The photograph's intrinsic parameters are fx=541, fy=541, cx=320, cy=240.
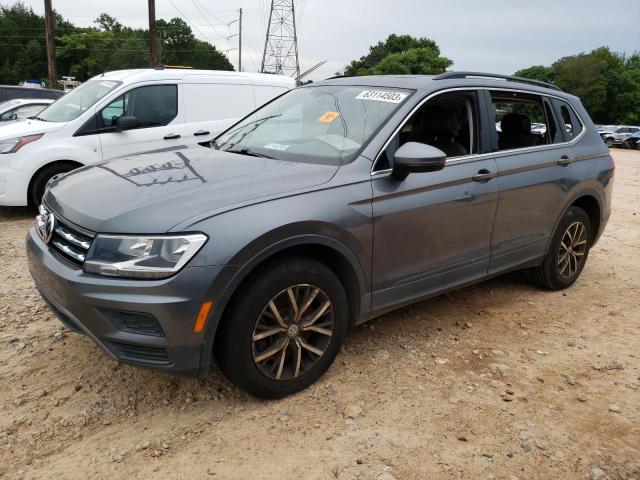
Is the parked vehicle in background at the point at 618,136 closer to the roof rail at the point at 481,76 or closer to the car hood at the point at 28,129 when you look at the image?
the roof rail at the point at 481,76

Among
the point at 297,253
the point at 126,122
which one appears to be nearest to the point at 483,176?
the point at 297,253

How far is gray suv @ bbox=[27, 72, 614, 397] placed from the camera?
2.46 meters

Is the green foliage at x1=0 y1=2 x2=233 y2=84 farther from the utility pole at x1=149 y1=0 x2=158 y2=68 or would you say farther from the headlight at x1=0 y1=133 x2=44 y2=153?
the headlight at x1=0 y1=133 x2=44 y2=153

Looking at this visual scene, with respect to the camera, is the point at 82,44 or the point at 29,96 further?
the point at 82,44

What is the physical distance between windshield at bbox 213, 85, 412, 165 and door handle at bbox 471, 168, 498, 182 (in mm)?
719

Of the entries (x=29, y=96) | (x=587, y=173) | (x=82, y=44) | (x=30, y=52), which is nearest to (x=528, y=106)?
(x=587, y=173)

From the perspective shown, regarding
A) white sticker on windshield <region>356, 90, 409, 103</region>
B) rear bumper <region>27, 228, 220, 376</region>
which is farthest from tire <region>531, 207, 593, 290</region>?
rear bumper <region>27, 228, 220, 376</region>

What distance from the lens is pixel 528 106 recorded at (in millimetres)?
4414

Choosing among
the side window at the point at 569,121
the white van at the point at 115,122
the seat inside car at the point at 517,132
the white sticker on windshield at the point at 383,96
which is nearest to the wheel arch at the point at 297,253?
the white sticker on windshield at the point at 383,96

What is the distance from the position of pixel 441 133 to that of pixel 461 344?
4.93 feet

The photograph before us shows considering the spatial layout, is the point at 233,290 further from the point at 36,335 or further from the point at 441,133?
the point at 441,133

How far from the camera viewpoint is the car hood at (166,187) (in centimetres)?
252

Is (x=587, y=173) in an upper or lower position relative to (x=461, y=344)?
upper

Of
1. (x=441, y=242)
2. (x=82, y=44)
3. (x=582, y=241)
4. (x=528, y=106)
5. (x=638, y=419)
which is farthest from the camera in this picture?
(x=82, y=44)
